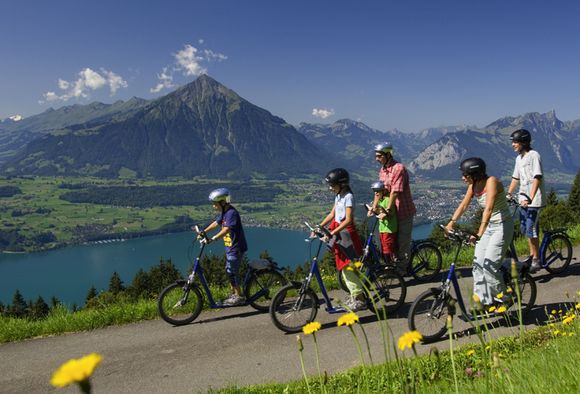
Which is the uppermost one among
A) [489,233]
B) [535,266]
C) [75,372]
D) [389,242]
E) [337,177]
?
[337,177]

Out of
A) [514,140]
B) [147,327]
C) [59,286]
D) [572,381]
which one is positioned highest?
[514,140]

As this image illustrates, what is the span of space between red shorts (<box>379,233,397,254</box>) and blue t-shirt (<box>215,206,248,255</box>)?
310 centimetres

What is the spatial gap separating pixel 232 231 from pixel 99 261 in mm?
151397

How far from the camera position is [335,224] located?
846cm

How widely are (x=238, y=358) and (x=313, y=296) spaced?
6.49 ft

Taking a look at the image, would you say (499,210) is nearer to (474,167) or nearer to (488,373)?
(474,167)

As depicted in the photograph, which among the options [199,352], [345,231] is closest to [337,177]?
[345,231]

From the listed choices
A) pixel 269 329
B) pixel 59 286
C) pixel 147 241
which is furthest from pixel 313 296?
pixel 147 241

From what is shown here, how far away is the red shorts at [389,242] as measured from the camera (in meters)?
9.66

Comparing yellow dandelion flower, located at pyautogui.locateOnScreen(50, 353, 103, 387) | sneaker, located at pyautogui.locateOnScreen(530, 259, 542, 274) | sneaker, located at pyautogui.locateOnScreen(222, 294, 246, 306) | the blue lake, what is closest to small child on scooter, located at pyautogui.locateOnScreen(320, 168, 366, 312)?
sneaker, located at pyautogui.locateOnScreen(222, 294, 246, 306)

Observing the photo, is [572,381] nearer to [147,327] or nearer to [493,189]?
[493,189]

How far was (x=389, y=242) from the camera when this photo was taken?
9.68 m

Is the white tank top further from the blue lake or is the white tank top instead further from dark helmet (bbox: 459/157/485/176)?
the blue lake

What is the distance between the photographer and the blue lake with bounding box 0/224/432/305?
111m
